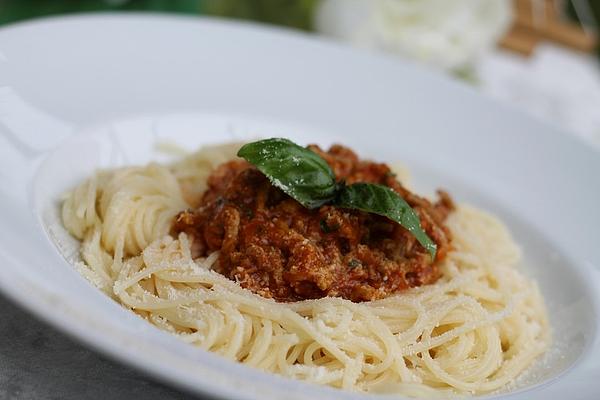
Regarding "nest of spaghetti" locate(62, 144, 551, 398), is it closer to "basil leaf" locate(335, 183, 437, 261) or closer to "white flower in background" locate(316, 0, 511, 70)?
"basil leaf" locate(335, 183, 437, 261)

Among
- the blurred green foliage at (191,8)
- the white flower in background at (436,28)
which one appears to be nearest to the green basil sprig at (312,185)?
the blurred green foliage at (191,8)

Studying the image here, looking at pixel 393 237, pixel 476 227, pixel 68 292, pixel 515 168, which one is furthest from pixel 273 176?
pixel 515 168

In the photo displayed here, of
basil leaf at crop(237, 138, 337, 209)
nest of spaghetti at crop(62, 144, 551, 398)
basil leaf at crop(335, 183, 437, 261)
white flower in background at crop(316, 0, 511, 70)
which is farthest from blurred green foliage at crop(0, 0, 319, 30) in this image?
basil leaf at crop(335, 183, 437, 261)

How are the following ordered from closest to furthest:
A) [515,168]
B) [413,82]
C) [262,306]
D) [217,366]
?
[217,366]
[262,306]
[515,168]
[413,82]

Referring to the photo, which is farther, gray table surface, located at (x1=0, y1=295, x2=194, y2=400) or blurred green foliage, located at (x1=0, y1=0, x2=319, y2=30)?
blurred green foliage, located at (x1=0, y1=0, x2=319, y2=30)

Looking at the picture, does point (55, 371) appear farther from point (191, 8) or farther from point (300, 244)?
point (191, 8)

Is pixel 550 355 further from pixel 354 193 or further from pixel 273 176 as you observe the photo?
pixel 273 176

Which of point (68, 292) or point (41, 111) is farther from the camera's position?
point (41, 111)
